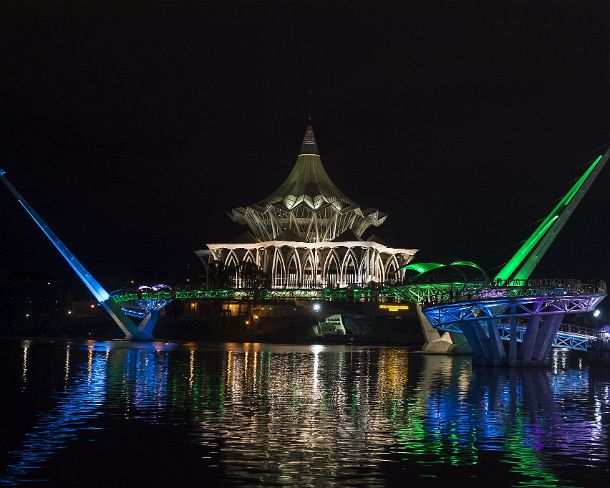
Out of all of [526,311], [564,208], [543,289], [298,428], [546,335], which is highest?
[564,208]

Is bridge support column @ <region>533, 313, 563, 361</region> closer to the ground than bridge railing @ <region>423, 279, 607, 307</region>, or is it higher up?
closer to the ground

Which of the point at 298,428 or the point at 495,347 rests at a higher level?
the point at 495,347

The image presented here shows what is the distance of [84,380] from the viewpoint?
6406cm

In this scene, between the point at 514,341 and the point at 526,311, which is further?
the point at 526,311

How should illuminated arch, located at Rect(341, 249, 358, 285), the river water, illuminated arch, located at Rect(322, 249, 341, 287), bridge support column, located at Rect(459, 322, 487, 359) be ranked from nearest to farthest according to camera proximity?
the river water, bridge support column, located at Rect(459, 322, 487, 359), illuminated arch, located at Rect(341, 249, 358, 285), illuminated arch, located at Rect(322, 249, 341, 287)

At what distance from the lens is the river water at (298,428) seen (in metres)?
31.9

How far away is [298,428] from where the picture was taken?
137ft

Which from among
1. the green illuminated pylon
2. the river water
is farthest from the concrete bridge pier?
the green illuminated pylon

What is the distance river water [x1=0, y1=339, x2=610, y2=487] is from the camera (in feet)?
105

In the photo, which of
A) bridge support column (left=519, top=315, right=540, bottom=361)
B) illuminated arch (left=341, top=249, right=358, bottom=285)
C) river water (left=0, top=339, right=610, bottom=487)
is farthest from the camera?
illuminated arch (left=341, top=249, right=358, bottom=285)

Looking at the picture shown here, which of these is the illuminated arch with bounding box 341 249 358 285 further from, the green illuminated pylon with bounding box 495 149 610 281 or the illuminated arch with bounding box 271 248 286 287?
the green illuminated pylon with bounding box 495 149 610 281

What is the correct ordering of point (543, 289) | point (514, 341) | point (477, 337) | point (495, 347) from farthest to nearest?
point (477, 337)
point (495, 347)
point (543, 289)
point (514, 341)

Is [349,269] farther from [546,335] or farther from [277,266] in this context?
[546,335]

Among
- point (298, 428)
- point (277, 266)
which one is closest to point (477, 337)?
point (298, 428)
